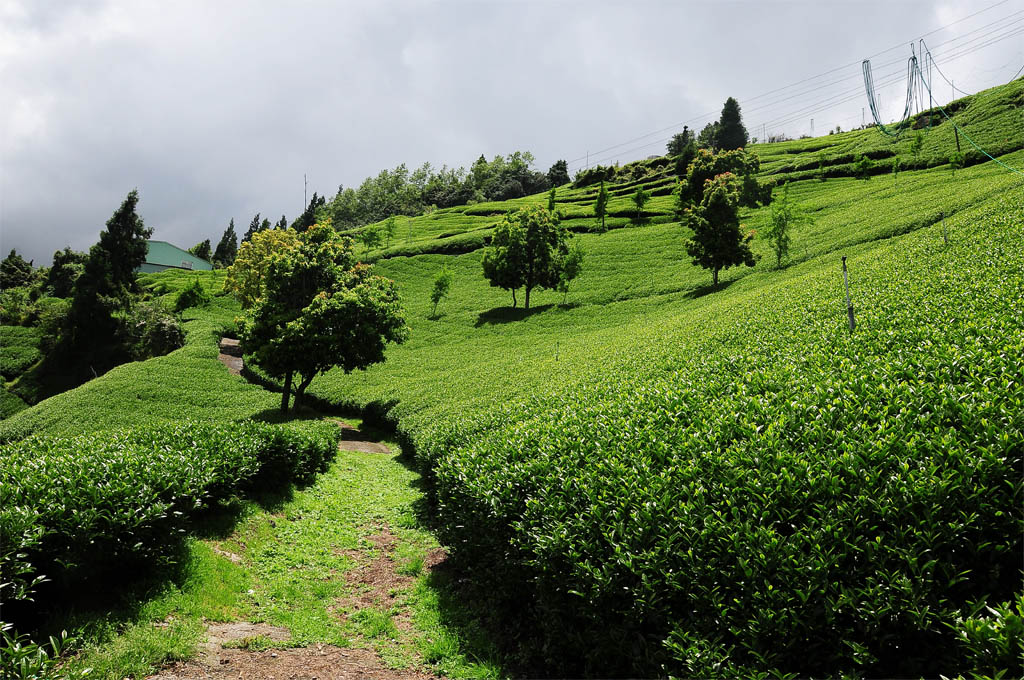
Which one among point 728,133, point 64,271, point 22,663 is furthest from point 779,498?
point 728,133

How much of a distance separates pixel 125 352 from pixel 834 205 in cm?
6917

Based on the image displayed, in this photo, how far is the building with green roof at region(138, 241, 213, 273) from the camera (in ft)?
317

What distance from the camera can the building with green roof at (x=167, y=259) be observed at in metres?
96.6

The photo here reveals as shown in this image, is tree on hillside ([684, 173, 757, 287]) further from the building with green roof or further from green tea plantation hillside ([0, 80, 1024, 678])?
the building with green roof

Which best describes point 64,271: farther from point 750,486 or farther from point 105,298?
point 750,486

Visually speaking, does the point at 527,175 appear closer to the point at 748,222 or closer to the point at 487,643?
the point at 748,222

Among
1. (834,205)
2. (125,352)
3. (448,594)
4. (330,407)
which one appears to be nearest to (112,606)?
(448,594)

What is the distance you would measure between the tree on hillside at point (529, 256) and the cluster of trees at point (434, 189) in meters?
78.0

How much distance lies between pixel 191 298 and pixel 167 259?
6641cm

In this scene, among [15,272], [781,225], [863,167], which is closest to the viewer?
[781,225]

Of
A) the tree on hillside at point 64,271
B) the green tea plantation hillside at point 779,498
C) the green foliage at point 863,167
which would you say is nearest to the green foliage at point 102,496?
the green tea plantation hillside at point 779,498

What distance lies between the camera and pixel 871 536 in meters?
3.73

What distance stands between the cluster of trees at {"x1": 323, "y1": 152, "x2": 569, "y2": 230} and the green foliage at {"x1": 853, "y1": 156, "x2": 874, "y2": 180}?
7204 centimetres

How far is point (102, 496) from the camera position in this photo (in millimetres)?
5629
